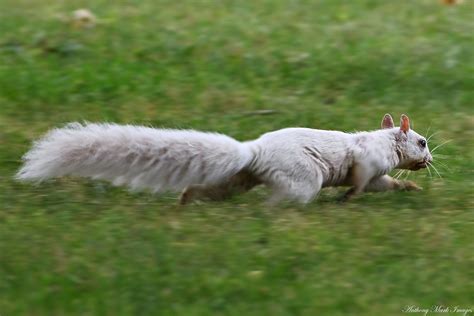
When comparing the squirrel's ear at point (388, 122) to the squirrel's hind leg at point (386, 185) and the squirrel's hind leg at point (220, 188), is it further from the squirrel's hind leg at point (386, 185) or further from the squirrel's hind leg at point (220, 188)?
the squirrel's hind leg at point (220, 188)

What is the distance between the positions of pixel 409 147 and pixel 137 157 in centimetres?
172

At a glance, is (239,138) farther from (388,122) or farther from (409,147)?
(409,147)

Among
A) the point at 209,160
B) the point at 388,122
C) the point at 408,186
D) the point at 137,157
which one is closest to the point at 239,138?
the point at 388,122

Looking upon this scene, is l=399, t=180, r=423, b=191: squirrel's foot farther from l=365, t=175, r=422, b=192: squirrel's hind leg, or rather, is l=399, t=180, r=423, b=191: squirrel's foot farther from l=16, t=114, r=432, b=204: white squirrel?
l=16, t=114, r=432, b=204: white squirrel

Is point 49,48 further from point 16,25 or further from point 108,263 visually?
point 108,263

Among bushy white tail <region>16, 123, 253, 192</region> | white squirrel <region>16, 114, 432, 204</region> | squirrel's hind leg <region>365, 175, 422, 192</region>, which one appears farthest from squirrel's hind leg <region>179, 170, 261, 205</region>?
squirrel's hind leg <region>365, 175, 422, 192</region>

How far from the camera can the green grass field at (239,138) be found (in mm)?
5055

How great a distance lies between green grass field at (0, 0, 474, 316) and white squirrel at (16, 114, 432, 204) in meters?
0.15

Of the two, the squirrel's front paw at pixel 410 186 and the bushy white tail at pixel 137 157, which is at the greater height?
the bushy white tail at pixel 137 157

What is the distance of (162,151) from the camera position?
5.84m

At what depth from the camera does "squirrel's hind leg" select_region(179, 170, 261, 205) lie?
610 centimetres

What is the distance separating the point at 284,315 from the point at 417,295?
2.22ft

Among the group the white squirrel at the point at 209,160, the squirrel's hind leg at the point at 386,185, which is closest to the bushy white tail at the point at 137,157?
the white squirrel at the point at 209,160

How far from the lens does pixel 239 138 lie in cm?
743
